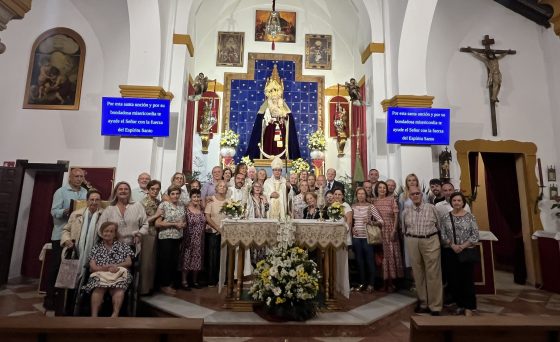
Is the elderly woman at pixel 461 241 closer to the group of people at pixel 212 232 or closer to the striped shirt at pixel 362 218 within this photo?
the group of people at pixel 212 232

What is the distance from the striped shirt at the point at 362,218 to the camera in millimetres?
4488

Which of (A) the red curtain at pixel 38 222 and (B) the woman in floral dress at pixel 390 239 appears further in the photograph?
(A) the red curtain at pixel 38 222

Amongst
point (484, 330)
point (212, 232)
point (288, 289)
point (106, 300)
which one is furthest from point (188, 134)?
point (484, 330)

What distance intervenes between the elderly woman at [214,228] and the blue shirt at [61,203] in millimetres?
1705

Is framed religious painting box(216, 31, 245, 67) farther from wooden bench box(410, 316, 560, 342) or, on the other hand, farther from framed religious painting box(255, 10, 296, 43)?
wooden bench box(410, 316, 560, 342)

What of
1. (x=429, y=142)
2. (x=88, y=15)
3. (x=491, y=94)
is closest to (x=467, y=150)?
(x=491, y=94)

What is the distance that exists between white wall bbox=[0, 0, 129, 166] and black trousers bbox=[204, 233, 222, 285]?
3236 millimetres

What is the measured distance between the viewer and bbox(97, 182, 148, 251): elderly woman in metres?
3.61

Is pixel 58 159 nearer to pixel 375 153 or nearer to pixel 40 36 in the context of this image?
pixel 40 36

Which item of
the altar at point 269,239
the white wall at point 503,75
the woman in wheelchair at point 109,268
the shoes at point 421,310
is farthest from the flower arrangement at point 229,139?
the shoes at point 421,310

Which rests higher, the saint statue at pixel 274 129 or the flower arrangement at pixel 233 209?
the saint statue at pixel 274 129

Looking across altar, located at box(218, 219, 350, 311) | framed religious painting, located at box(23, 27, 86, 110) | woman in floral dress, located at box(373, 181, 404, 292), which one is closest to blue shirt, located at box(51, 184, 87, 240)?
altar, located at box(218, 219, 350, 311)

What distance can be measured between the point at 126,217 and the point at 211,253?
1.30 meters

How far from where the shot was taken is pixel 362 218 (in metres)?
4.54
